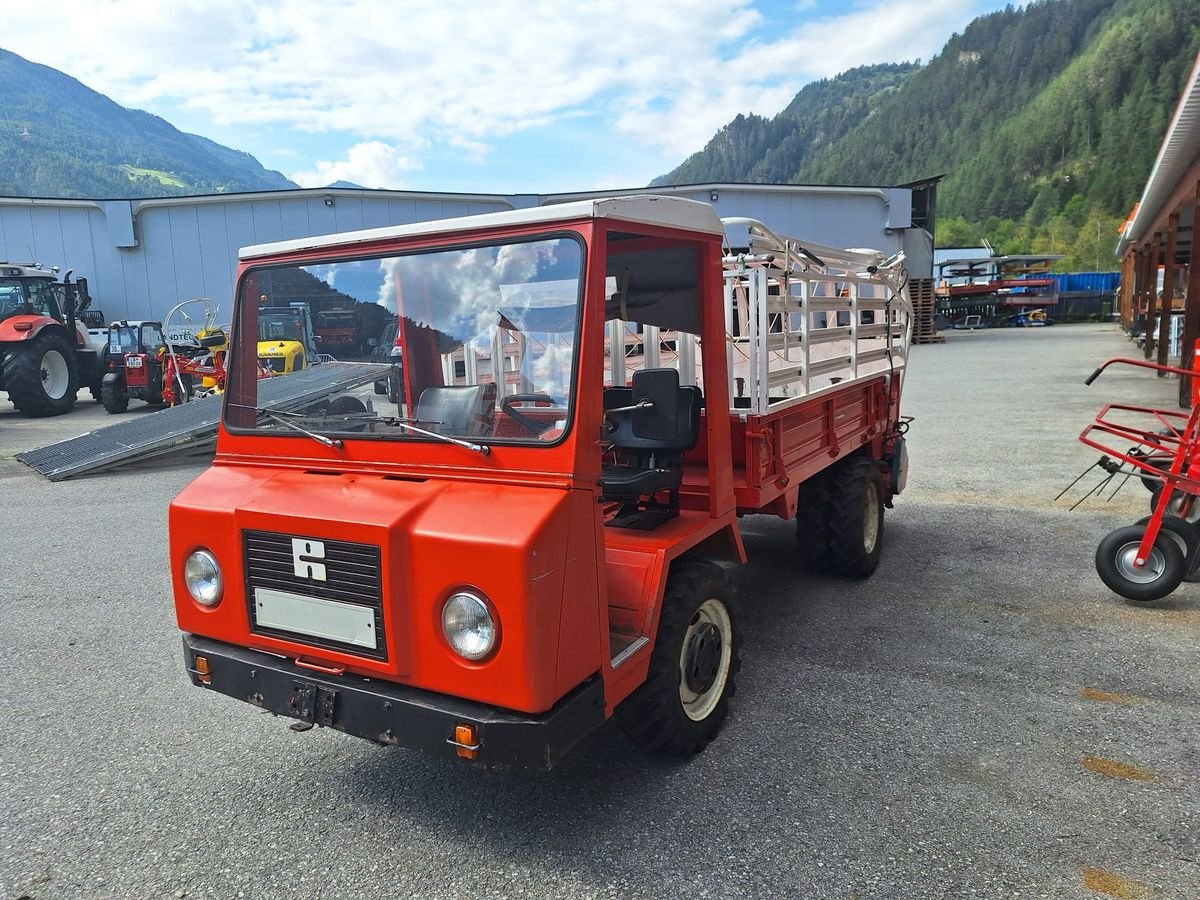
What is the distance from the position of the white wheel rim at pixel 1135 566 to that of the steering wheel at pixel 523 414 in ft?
13.3

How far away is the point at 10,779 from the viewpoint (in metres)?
3.22

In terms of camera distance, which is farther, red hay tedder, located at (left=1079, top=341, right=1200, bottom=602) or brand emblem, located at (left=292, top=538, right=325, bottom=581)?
red hay tedder, located at (left=1079, top=341, right=1200, bottom=602)

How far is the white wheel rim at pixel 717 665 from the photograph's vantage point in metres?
3.05

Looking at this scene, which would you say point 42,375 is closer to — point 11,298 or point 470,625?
point 11,298

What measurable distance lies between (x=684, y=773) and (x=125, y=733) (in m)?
2.53

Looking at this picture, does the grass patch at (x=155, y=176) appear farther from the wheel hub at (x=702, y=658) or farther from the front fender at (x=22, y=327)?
the wheel hub at (x=702, y=658)

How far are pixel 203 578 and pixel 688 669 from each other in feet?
6.01

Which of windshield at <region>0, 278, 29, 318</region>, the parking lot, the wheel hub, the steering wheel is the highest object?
windshield at <region>0, 278, 29, 318</region>

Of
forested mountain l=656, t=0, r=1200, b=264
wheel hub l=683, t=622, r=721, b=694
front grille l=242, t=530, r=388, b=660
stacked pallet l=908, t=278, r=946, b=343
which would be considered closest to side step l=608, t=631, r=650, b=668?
wheel hub l=683, t=622, r=721, b=694

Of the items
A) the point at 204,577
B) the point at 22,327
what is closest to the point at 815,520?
the point at 204,577

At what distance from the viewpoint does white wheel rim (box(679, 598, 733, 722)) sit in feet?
10.0

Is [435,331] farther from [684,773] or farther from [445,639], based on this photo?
[684,773]

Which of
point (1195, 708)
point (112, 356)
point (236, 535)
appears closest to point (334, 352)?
point (236, 535)

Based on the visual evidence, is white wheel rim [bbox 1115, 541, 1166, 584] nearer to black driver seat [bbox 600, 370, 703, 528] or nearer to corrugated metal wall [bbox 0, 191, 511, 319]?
black driver seat [bbox 600, 370, 703, 528]
